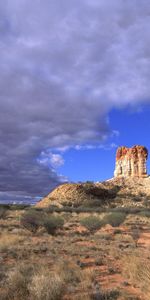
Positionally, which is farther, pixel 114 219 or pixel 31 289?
pixel 114 219

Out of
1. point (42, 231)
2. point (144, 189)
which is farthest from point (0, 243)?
point (144, 189)

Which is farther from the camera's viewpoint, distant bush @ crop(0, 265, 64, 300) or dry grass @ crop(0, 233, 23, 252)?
dry grass @ crop(0, 233, 23, 252)

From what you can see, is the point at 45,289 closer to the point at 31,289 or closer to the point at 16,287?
the point at 31,289

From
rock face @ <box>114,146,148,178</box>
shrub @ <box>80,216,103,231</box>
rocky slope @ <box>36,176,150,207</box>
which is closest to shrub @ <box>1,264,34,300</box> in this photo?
shrub @ <box>80,216,103,231</box>

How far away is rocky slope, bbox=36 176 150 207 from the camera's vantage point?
72.4 metres

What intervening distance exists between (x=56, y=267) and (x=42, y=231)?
1415cm

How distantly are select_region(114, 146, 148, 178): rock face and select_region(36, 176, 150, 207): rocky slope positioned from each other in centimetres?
3572

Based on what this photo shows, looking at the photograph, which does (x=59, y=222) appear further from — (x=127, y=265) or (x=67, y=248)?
(x=127, y=265)

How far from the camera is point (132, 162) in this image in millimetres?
132000

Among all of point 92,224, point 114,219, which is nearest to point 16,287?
point 92,224

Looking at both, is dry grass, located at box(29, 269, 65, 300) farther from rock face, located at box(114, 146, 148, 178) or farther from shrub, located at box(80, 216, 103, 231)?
rock face, located at box(114, 146, 148, 178)

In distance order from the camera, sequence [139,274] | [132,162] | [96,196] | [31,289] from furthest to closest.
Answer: [132,162]
[96,196]
[139,274]
[31,289]

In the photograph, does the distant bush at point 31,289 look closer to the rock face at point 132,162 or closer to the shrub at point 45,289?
the shrub at point 45,289

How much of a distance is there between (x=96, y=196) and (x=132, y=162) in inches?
2098
